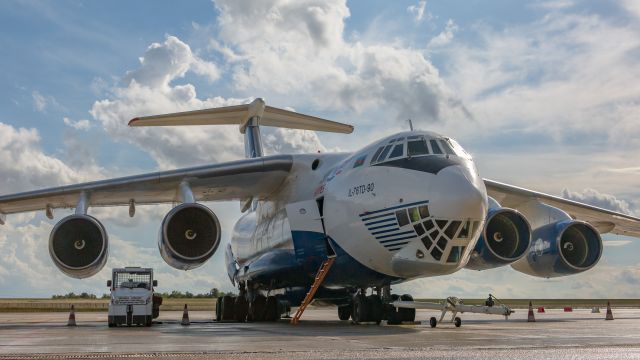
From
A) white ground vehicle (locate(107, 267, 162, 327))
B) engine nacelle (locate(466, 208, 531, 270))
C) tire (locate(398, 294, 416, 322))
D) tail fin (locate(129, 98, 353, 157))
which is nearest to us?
tire (locate(398, 294, 416, 322))

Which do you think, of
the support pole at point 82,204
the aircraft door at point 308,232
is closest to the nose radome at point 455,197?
the aircraft door at point 308,232

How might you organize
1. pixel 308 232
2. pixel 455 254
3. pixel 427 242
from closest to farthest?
pixel 427 242 → pixel 455 254 → pixel 308 232

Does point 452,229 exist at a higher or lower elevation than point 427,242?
higher

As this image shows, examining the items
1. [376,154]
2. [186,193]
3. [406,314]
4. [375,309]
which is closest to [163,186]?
[186,193]

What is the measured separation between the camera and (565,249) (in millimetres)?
16938

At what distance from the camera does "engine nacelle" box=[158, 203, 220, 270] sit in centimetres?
1481

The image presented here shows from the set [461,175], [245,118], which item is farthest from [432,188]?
[245,118]

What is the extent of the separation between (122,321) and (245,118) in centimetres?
741

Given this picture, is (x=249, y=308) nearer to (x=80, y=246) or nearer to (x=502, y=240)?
(x=80, y=246)

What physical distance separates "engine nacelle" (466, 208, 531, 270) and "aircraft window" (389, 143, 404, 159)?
2964 millimetres

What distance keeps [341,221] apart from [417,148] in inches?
81.5

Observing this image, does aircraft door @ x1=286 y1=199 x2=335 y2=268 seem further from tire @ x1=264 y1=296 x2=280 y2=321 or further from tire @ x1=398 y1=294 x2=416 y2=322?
tire @ x1=264 y1=296 x2=280 y2=321

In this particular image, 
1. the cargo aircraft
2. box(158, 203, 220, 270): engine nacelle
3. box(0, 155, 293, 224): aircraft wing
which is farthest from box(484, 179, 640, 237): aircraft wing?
box(158, 203, 220, 270): engine nacelle

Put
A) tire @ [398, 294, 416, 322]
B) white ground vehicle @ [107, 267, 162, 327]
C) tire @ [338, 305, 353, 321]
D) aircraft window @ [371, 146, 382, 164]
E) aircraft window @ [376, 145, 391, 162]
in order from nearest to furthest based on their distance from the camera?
aircraft window @ [376, 145, 391, 162] < aircraft window @ [371, 146, 382, 164] < tire @ [398, 294, 416, 322] < white ground vehicle @ [107, 267, 162, 327] < tire @ [338, 305, 353, 321]
